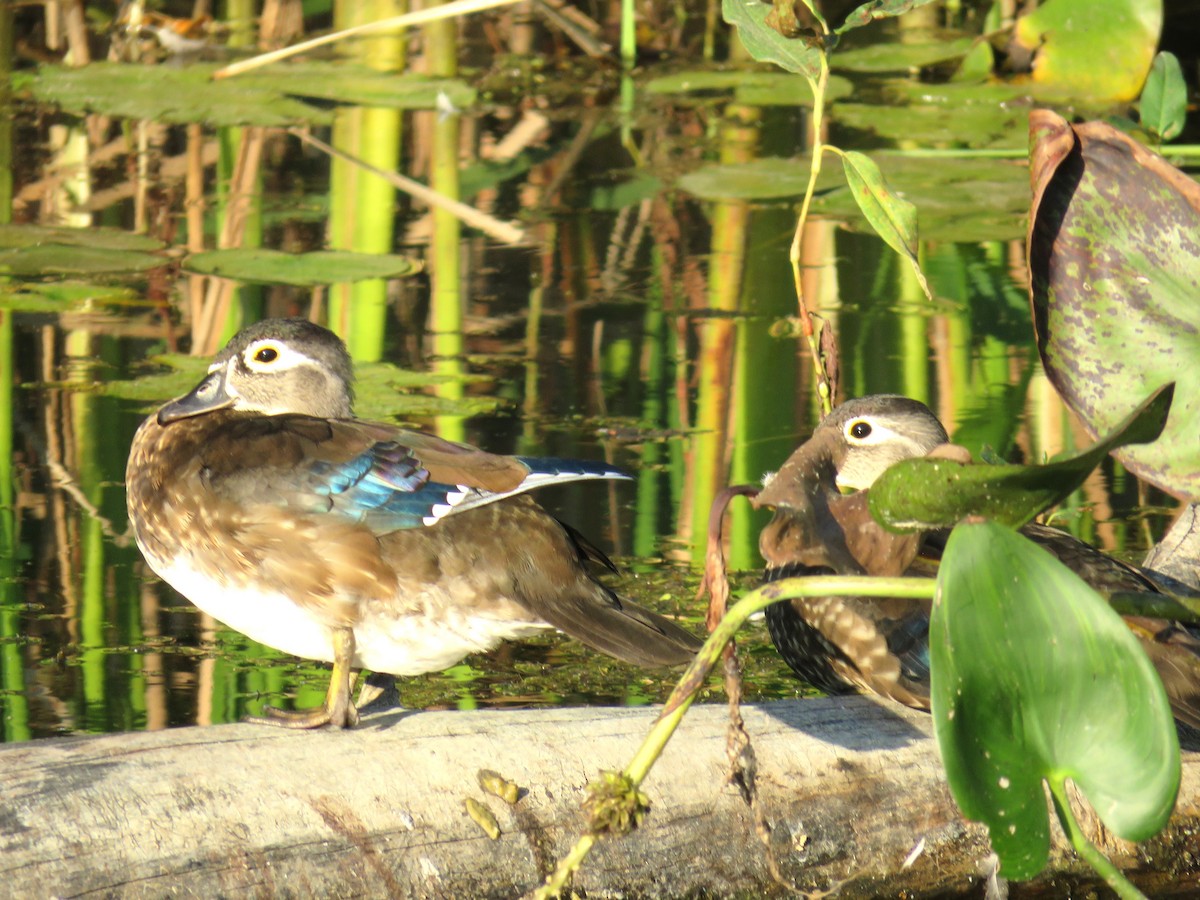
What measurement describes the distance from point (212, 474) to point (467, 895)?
0.95m

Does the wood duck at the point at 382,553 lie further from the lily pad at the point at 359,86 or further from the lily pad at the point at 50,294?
the lily pad at the point at 359,86

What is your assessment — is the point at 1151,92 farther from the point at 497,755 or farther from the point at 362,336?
the point at 362,336

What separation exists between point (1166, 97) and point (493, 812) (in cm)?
206

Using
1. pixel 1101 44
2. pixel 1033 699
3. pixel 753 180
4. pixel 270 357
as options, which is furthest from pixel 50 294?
pixel 1101 44

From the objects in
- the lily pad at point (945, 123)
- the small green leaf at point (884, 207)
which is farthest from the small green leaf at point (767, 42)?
the lily pad at point (945, 123)

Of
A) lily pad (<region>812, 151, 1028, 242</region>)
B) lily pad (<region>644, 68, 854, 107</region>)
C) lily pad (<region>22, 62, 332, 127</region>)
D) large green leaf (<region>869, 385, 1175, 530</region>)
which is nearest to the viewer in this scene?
large green leaf (<region>869, 385, 1175, 530</region>)

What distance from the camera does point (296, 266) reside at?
18.8ft

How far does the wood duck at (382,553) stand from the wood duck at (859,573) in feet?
0.91

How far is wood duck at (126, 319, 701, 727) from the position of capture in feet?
9.42

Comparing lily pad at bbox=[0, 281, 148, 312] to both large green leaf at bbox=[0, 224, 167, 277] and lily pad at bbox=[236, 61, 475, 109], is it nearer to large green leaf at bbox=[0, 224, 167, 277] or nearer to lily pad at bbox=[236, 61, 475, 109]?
large green leaf at bbox=[0, 224, 167, 277]

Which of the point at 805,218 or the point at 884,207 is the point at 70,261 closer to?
the point at 805,218

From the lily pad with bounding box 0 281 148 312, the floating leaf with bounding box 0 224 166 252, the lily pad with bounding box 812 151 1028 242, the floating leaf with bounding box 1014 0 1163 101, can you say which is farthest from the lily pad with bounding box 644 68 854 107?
the lily pad with bounding box 0 281 148 312

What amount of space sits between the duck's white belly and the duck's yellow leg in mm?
32

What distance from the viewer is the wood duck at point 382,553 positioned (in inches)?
113
